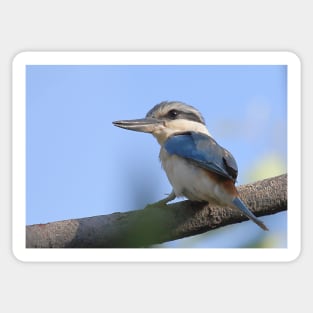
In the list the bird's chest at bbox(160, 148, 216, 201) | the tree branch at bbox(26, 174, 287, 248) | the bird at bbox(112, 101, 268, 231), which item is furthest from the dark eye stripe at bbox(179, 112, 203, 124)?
the tree branch at bbox(26, 174, 287, 248)

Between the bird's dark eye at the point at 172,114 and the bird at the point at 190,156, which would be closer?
the bird at the point at 190,156

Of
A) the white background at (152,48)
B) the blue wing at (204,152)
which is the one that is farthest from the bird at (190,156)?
the white background at (152,48)

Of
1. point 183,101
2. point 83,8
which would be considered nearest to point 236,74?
point 183,101

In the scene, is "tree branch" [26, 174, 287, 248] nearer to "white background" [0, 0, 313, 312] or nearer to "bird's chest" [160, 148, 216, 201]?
"bird's chest" [160, 148, 216, 201]

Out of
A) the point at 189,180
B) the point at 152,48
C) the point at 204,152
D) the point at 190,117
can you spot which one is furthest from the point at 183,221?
the point at 152,48

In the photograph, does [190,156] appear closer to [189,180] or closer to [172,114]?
[189,180]

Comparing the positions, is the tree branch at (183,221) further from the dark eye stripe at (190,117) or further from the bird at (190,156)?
the dark eye stripe at (190,117)
